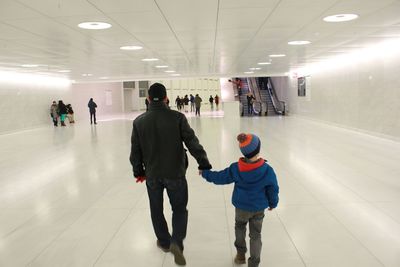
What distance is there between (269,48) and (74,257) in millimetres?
11311

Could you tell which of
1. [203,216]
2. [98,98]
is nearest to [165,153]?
[203,216]

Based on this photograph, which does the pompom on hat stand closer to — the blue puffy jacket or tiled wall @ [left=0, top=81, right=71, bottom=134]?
the blue puffy jacket

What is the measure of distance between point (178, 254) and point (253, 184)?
46.6 inches

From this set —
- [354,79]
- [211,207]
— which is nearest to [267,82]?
[354,79]

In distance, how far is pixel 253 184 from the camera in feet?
11.2

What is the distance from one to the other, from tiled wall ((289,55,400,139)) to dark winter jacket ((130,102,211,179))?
442 inches

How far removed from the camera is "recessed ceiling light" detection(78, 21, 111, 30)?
815cm

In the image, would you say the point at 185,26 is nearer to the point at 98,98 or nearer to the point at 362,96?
the point at 362,96

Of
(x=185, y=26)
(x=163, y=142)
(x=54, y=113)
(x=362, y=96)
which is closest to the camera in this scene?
(x=163, y=142)

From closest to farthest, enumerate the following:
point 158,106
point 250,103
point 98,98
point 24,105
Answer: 1. point 158,106
2. point 24,105
3. point 250,103
4. point 98,98

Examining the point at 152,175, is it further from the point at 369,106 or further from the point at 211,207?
the point at 369,106

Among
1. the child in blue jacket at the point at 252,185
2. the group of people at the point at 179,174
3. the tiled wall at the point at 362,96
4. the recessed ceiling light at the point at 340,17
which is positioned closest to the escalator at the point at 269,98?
the tiled wall at the point at 362,96

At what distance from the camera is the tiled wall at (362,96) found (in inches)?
514

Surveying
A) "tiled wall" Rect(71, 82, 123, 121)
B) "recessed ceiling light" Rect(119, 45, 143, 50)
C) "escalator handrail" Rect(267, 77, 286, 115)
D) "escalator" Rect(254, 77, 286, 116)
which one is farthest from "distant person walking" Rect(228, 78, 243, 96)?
"recessed ceiling light" Rect(119, 45, 143, 50)
